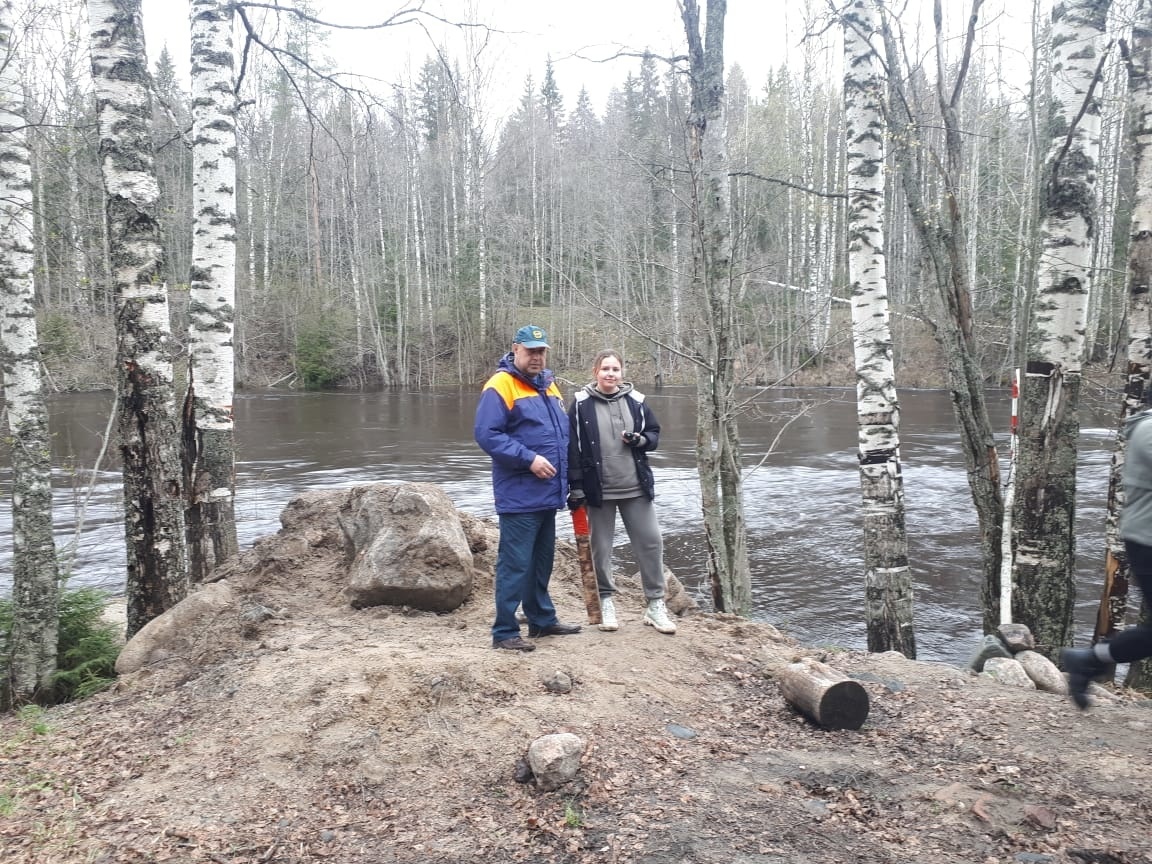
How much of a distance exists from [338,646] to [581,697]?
5.85 ft

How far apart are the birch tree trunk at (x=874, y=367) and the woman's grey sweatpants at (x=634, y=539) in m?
3.09

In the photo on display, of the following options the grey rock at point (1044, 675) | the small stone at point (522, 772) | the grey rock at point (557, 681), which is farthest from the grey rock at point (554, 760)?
the grey rock at point (1044, 675)

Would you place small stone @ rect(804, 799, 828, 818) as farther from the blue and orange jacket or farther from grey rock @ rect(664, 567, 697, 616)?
grey rock @ rect(664, 567, 697, 616)

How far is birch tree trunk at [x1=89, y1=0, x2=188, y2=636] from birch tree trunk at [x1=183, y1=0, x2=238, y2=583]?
112 centimetres

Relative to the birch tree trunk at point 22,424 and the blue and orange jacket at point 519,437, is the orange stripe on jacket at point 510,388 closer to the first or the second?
the blue and orange jacket at point 519,437

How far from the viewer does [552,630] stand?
5.64 metres

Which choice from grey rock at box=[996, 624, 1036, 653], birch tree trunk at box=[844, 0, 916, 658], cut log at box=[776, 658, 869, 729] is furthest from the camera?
birch tree trunk at box=[844, 0, 916, 658]

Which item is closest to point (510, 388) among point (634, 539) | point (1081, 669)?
point (634, 539)

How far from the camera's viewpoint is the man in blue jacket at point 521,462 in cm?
512

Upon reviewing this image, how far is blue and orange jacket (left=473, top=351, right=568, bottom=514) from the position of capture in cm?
508

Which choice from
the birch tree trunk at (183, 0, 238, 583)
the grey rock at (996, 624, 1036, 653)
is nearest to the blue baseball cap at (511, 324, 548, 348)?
the birch tree trunk at (183, 0, 238, 583)

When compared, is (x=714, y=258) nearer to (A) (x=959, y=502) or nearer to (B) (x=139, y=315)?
(B) (x=139, y=315)

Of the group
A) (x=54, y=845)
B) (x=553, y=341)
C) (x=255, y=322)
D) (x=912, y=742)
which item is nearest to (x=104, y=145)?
(x=54, y=845)

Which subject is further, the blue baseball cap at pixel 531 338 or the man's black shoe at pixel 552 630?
the man's black shoe at pixel 552 630
